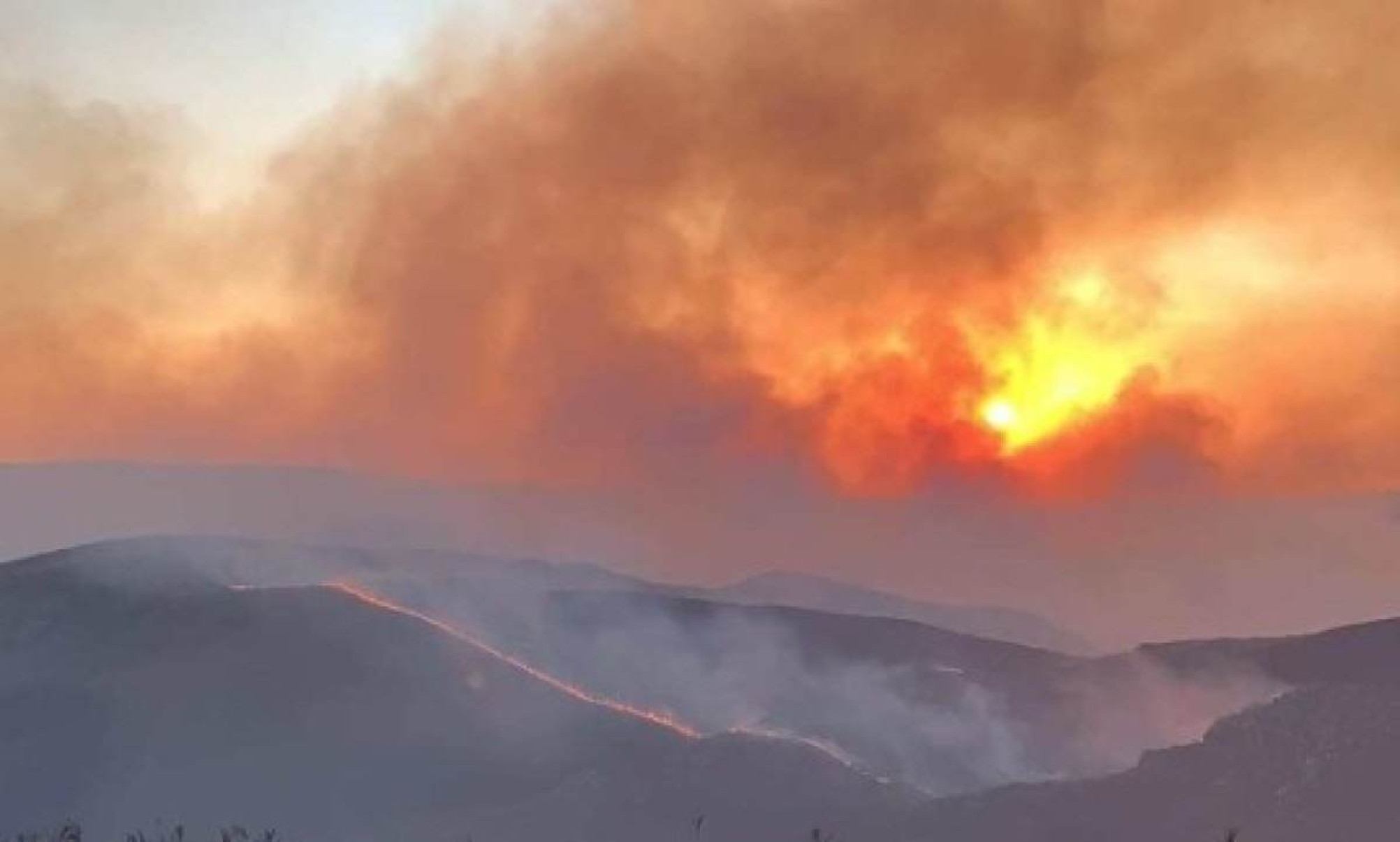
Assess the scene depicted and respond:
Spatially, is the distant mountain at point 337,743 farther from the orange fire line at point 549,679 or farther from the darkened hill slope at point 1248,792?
the darkened hill slope at point 1248,792

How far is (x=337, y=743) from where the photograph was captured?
16950 centimetres

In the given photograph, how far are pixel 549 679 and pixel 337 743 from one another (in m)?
20.0

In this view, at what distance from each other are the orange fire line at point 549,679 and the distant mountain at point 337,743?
0.92 meters

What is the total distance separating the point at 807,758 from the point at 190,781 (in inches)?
2103

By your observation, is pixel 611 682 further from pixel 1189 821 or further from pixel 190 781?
pixel 1189 821

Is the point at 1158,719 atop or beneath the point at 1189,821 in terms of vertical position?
atop

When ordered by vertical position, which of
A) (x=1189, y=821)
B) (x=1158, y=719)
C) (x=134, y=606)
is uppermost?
(x=134, y=606)

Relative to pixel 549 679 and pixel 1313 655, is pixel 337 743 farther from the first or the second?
pixel 1313 655

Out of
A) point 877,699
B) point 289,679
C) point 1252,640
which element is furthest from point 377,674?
point 1252,640

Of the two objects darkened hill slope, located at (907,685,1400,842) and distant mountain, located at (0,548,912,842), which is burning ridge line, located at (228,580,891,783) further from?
darkened hill slope, located at (907,685,1400,842)

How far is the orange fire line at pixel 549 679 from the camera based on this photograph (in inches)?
6417

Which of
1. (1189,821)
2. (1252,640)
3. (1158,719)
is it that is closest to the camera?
(1189,821)

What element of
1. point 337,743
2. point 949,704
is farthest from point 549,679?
point 949,704

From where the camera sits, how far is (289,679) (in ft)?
591
